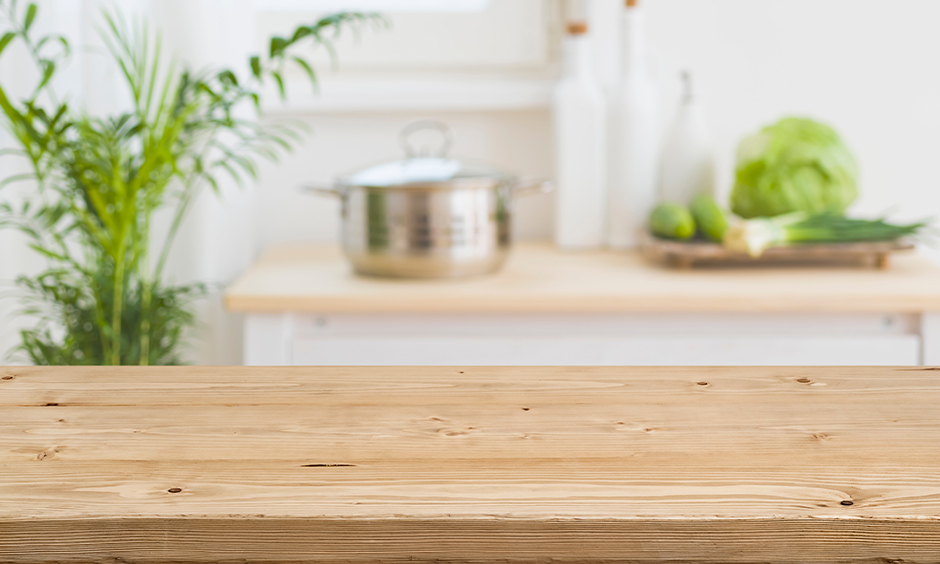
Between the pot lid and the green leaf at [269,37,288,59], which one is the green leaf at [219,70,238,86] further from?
the pot lid

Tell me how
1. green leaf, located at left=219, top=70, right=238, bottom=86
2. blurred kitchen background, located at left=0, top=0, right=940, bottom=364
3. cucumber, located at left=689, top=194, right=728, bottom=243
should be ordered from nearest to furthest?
green leaf, located at left=219, top=70, right=238, bottom=86 < cucumber, located at left=689, top=194, right=728, bottom=243 < blurred kitchen background, located at left=0, top=0, right=940, bottom=364

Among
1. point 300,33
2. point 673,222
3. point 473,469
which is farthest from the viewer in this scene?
point 673,222

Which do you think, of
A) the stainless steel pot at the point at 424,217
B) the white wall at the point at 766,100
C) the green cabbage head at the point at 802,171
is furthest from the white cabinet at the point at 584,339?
the white wall at the point at 766,100

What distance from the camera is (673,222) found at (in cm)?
169

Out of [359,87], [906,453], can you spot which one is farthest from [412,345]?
[906,453]

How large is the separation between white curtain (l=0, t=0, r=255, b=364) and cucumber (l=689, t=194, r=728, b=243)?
91 cm

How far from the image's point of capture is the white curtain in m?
1.73

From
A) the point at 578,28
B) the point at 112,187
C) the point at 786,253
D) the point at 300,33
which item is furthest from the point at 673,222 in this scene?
the point at 112,187

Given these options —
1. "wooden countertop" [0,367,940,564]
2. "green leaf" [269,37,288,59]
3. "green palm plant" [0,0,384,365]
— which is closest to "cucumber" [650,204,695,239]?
"green palm plant" [0,0,384,365]

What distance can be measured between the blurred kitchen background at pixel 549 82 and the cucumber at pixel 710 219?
0.36 m

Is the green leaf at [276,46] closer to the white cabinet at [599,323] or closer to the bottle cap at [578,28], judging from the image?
the white cabinet at [599,323]

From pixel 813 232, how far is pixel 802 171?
165 millimetres

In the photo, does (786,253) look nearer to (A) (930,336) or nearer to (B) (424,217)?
(A) (930,336)

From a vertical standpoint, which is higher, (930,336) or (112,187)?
(112,187)
